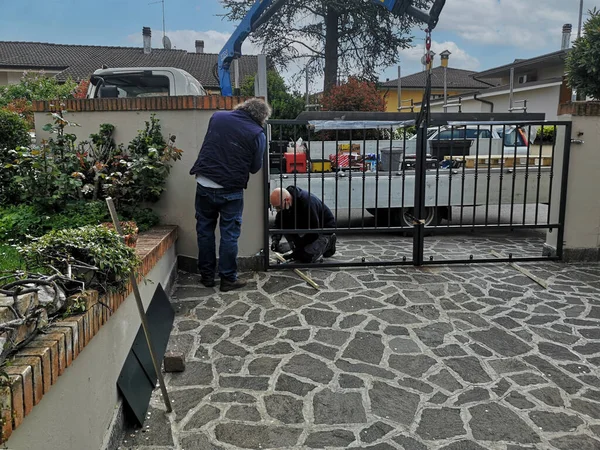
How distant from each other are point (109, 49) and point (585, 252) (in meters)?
32.8

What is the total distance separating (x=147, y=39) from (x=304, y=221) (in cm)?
3005

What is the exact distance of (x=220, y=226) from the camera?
4.79 meters

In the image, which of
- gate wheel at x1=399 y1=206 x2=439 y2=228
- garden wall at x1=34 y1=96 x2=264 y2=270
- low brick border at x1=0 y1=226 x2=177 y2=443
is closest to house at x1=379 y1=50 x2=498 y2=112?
gate wheel at x1=399 y1=206 x2=439 y2=228

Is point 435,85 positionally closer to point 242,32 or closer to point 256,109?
point 242,32

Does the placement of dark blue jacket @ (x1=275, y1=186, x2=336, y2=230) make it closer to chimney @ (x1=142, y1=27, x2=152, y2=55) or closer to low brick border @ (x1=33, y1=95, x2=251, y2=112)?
low brick border @ (x1=33, y1=95, x2=251, y2=112)

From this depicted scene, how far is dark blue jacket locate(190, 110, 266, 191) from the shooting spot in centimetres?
459

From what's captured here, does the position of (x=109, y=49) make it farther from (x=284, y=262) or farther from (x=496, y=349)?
(x=496, y=349)

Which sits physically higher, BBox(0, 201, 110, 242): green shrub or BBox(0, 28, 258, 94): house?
BBox(0, 28, 258, 94): house

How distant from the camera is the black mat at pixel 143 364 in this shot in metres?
2.69

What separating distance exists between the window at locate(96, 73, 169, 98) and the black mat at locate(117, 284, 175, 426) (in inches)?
177


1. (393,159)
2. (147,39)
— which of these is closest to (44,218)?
(393,159)

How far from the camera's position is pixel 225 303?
4496 mm

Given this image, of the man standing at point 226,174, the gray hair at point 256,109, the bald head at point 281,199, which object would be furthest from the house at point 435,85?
the man standing at point 226,174

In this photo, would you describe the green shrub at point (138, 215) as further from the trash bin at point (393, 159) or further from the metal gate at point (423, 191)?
the trash bin at point (393, 159)
